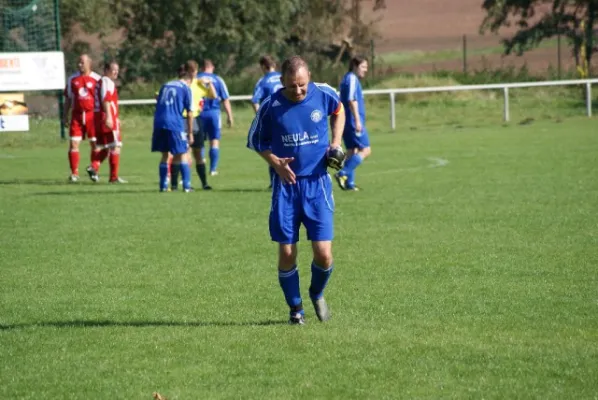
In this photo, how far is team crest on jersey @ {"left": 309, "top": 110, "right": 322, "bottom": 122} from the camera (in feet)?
27.7

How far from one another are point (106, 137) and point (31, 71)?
8389 millimetres

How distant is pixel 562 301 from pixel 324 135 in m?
2.22

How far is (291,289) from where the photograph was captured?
27.9 feet

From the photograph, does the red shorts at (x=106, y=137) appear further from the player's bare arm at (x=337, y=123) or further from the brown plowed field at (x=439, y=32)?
the brown plowed field at (x=439, y=32)

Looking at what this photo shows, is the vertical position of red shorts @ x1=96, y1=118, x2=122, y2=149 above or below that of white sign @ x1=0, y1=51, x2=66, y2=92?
below

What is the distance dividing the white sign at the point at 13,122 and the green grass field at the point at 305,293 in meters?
7.29

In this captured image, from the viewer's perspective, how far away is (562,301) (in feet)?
30.0

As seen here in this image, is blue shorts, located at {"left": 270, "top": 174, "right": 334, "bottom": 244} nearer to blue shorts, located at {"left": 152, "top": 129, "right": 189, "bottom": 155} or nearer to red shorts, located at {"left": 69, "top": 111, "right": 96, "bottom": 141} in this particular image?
blue shorts, located at {"left": 152, "top": 129, "right": 189, "bottom": 155}

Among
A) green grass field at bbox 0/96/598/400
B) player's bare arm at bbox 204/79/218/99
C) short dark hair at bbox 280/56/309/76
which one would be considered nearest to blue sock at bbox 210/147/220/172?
player's bare arm at bbox 204/79/218/99

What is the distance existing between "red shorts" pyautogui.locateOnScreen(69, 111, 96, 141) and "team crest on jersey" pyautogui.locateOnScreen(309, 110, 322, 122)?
13.4 meters

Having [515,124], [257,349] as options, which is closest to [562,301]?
[257,349]

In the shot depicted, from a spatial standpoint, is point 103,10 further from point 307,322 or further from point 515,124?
point 307,322

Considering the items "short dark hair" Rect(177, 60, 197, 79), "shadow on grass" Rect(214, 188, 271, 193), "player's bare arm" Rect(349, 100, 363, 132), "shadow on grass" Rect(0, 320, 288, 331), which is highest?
"short dark hair" Rect(177, 60, 197, 79)

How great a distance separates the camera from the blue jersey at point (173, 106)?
1850cm
